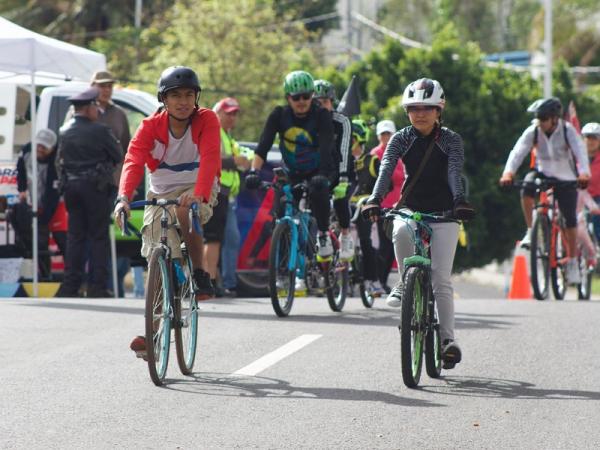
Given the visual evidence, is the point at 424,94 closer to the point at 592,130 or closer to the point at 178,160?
the point at 178,160

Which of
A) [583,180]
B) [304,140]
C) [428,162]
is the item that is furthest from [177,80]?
[583,180]

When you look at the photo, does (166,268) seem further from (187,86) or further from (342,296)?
(342,296)

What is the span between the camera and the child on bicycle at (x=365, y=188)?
43.9 feet

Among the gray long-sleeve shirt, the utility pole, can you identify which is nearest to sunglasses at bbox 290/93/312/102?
the gray long-sleeve shirt

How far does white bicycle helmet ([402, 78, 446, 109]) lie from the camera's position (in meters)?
8.45

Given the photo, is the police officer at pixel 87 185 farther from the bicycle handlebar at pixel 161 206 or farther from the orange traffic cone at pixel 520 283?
the orange traffic cone at pixel 520 283

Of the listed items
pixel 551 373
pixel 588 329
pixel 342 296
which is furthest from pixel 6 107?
pixel 551 373

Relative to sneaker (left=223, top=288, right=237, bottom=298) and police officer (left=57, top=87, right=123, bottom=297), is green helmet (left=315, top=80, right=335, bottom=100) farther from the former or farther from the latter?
sneaker (left=223, top=288, right=237, bottom=298)

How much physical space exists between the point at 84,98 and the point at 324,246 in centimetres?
311

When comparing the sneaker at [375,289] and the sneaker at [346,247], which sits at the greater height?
the sneaker at [346,247]

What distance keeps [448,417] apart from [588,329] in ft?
13.9

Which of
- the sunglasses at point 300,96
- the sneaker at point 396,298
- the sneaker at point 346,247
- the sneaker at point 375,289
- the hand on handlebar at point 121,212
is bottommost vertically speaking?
the sneaker at point 375,289

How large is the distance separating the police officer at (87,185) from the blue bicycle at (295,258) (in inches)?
103

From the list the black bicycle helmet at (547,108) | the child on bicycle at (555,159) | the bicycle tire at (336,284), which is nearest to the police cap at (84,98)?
the bicycle tire at (336,284)
